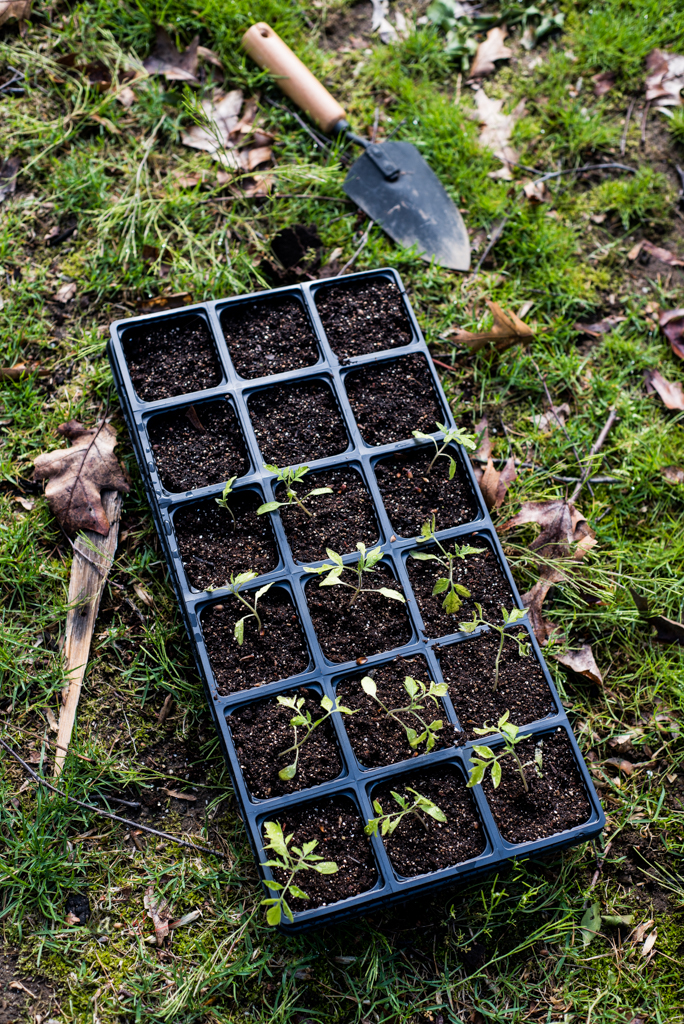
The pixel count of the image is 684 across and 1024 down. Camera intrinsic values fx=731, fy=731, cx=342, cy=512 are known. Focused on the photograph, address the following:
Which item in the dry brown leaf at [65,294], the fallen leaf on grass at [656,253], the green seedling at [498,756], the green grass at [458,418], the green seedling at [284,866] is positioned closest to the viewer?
the green seedling at [284,866]

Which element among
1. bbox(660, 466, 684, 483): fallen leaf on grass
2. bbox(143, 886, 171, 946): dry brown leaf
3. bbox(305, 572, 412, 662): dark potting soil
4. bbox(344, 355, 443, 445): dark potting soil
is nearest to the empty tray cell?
bbox(305, 572, 412, 662): dark potting soil

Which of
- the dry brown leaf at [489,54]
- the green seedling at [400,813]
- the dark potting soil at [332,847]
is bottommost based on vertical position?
the dark potting soil at [332,847]

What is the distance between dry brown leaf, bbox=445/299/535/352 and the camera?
8.60 feet

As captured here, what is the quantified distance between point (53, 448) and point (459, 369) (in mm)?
1455

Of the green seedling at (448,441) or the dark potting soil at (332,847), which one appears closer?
the dark potting soil at (332,847)

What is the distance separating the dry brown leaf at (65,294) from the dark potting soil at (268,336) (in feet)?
2.07

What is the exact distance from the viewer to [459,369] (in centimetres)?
269

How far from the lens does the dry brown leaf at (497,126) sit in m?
2.91

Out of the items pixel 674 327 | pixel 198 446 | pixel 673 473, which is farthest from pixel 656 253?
pixel 198 446

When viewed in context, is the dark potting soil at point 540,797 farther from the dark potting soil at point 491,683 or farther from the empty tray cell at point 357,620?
the empty tray cell at point 357,620

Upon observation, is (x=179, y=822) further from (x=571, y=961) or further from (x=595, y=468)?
(x=595, y=468)

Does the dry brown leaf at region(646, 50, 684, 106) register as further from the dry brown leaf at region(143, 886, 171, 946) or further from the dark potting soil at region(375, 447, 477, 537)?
the dry brown leaf at region(143, 886, 171, 946)

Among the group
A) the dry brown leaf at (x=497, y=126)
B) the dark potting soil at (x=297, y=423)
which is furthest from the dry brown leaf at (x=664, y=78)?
the dark potting soil at (x=297, y=423)

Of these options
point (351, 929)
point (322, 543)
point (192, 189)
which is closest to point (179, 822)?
point (351, 929)
